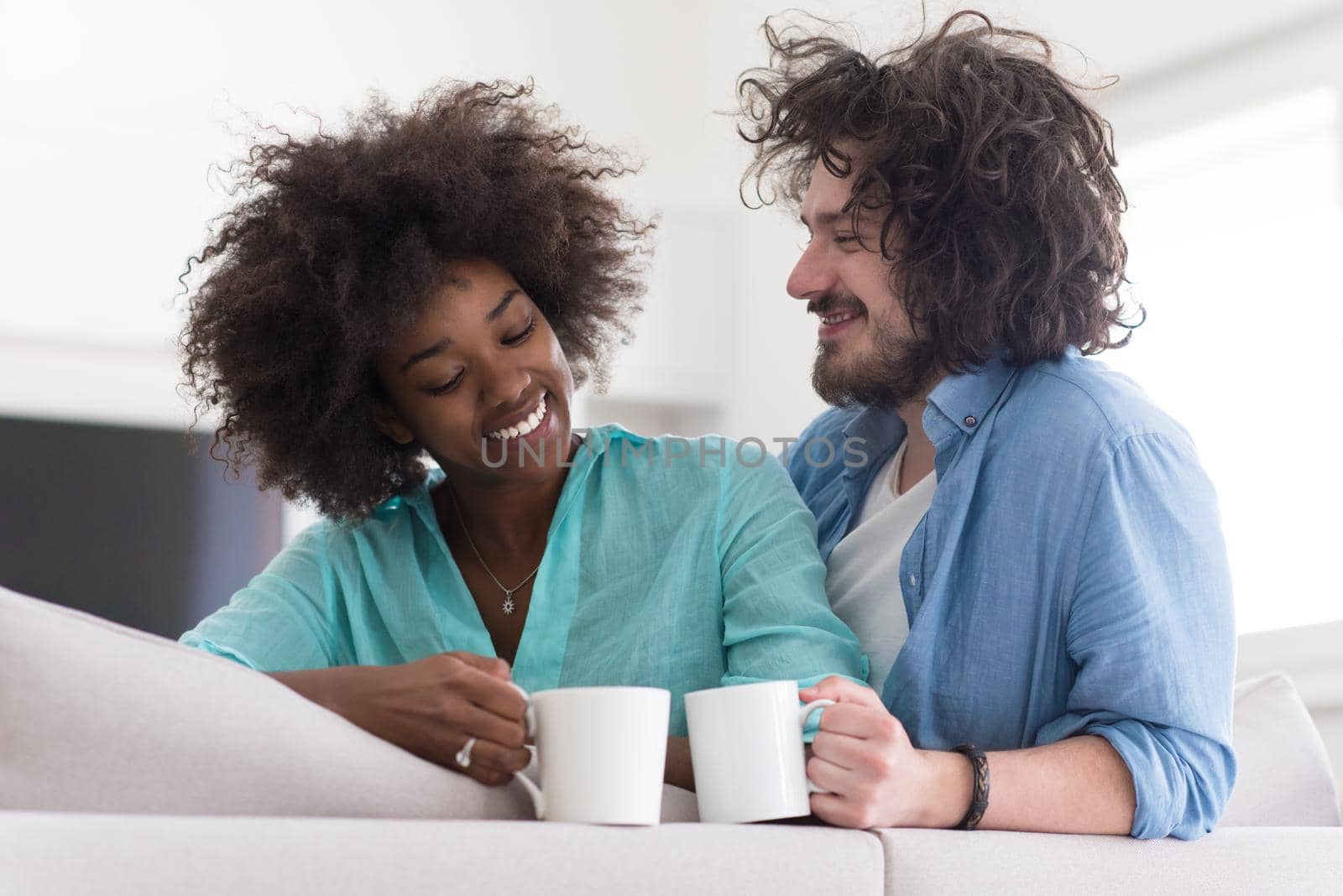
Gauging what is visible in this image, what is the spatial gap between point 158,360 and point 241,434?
69.6 inches

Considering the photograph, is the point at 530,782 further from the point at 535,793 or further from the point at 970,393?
the point at 970,393

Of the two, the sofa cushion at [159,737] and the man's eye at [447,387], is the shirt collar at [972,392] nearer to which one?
the man's eye at [447,387]

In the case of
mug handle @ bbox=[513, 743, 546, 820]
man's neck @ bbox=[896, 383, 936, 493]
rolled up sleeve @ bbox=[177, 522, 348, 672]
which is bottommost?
mug handle @ bbox=[513, 743, 546, 820]

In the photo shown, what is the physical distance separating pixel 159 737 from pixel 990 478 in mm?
848

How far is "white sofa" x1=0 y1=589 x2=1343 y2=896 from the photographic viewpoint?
2.44 feet

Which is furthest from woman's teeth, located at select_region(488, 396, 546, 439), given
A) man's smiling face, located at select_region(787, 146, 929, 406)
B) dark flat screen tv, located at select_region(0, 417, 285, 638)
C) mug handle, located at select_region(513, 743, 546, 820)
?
dark flat screen tv, located at select_region(0, 417, 285, 638)

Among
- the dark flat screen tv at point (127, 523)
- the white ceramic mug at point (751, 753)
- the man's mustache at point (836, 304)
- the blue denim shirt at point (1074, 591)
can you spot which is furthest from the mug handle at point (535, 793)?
the dark flat screen tv at point (127, 523)

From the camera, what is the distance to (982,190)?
5.28 ft

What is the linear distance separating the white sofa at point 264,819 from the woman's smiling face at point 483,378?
58 centimetres

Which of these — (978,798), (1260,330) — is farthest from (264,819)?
(1260,330)

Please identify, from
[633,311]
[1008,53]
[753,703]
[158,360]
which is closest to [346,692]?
[753,703]

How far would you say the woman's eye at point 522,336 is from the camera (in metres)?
1.54

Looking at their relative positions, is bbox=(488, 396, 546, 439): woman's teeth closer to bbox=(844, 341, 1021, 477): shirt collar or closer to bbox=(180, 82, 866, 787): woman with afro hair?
bbox=(180, 82, 866, 787): woman with afro hair

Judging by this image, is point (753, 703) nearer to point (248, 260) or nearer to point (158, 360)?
point (248, 260)
